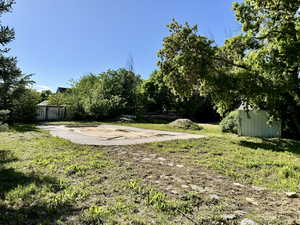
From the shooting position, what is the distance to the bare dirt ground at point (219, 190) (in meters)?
2.14

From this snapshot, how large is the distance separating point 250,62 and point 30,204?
920 cm

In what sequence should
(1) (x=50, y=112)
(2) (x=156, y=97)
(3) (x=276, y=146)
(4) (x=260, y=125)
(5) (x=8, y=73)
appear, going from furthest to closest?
(2) (x=156, y=97) < (1) (x=50, y=112) < (4) (x=260, y=125) < (3) (x=276, y=146) < (5) (x=8, y=73)

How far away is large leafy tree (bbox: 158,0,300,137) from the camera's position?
7.49 m

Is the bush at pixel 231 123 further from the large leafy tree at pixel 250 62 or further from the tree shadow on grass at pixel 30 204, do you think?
the tree shadow on grass at pixel 30 204

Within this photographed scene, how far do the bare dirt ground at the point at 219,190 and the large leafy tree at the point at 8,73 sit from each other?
282 centimetres

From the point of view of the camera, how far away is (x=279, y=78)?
306 inches

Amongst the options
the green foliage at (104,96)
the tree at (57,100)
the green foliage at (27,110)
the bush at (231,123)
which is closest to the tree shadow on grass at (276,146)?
the bush at (231,123)

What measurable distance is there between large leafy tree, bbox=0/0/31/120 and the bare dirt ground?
2815 millimetres

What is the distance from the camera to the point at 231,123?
11.3 meters

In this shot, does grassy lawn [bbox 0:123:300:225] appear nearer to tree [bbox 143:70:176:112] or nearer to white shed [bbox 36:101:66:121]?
white shed [bbox 36:101:66:121]

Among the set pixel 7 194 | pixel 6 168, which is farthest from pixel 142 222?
pixel 6 168

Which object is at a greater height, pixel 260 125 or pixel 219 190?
pixel 260 125

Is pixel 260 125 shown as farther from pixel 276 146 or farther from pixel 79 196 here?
pixel 79 196

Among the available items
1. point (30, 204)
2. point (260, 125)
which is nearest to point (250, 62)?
point (260, 125)
